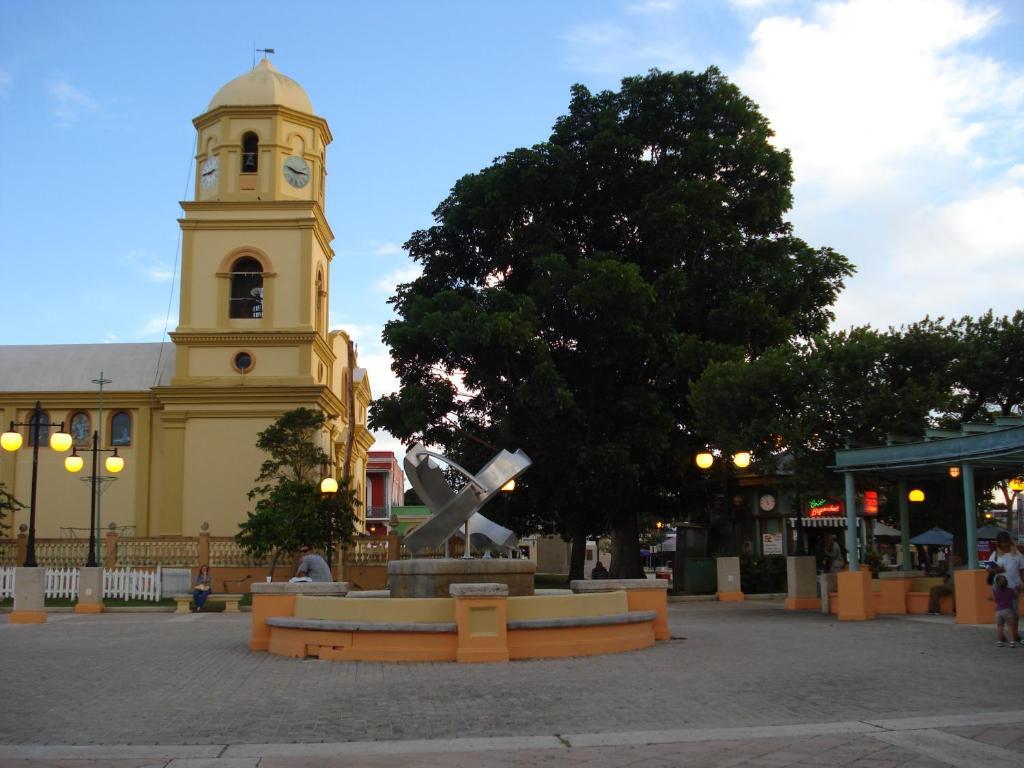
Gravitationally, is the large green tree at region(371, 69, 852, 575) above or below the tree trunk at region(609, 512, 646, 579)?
above

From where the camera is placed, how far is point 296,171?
131ft

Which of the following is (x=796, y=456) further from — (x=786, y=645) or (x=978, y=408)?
(x=786, y=645)

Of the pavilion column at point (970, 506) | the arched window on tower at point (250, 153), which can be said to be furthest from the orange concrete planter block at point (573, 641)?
the arched window on tower at point (250, 153)

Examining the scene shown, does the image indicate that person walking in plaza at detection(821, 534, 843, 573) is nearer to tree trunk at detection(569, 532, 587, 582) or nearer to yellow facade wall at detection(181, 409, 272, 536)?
→ tree trunk at detection(569, 532, 587, 582)

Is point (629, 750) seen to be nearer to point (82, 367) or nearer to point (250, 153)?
point (250, 153)

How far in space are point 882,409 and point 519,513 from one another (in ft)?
50.1

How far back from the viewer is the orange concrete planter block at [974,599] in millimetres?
17688

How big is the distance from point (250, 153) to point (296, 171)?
186 cm

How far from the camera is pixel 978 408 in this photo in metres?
22.4

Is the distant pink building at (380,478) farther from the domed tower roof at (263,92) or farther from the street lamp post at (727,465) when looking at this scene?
the street lamp post at (727,465)

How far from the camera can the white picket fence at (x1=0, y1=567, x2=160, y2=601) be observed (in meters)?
29.1

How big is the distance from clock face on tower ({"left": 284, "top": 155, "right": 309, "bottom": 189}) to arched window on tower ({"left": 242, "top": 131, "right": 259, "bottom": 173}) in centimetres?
118

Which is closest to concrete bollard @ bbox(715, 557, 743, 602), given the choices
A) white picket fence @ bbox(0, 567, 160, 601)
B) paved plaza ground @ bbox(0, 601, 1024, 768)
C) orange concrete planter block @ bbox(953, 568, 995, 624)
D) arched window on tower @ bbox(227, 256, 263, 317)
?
orange concrete planter block @ bbox(953, 568, 995, 624)

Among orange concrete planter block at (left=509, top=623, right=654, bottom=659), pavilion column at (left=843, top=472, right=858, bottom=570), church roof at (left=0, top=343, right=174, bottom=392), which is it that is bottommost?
orange concrete planter block at (left=509, top=623, right=654, bottom=659)
